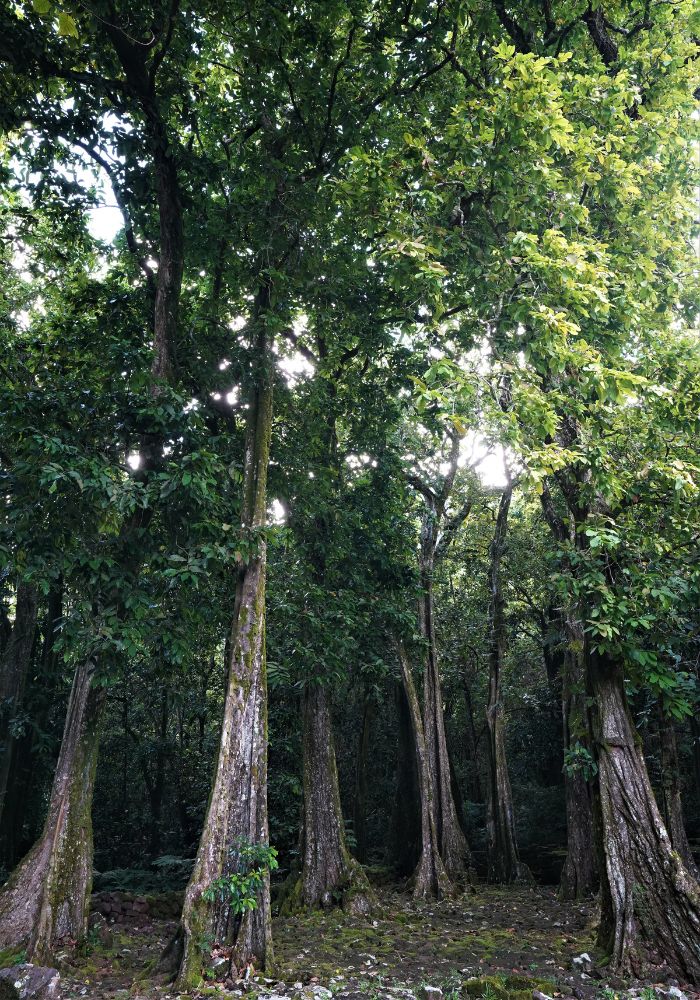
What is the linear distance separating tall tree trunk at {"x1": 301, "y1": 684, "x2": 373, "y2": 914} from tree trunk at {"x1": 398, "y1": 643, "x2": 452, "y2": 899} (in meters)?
1.99

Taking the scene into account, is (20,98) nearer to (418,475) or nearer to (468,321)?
(468,321)

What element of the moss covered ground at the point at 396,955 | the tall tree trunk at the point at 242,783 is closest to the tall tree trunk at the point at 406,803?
the moss covered ground at the point at 396,955

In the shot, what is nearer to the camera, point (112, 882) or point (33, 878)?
point (33, 878)

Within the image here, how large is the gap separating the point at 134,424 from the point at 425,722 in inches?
421

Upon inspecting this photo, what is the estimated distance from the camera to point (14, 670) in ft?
45.8

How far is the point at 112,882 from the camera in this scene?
14086mm

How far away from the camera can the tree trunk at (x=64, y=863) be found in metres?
7.39

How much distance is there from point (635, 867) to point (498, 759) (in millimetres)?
9878

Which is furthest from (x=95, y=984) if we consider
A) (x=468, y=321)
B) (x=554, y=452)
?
(x=468, y=321)

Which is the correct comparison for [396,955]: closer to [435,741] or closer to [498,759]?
[435,741]

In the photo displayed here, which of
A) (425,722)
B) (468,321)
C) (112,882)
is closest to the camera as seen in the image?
(468,321)

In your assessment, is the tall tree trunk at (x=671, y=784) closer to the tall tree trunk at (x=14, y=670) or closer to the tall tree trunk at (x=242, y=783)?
the tall tree trunk at (x=242, y=783)

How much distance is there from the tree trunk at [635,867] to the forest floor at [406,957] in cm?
39

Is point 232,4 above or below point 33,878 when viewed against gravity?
above
